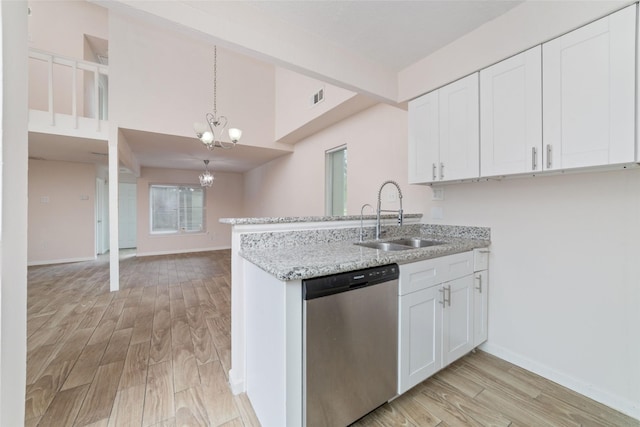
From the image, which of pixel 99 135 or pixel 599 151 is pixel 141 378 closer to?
pixel 599 151

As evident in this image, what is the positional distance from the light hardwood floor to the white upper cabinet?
1.47 m

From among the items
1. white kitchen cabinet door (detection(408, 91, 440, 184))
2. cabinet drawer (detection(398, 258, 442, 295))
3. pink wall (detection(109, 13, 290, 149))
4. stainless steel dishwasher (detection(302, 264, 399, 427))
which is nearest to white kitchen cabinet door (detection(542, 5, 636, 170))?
white kitchen cabinet door (detection(408, 91, 440, 184))

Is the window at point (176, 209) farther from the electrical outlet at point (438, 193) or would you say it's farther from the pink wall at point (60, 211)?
the electrical outlet at point (438, 193)

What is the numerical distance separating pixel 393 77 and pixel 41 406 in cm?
344

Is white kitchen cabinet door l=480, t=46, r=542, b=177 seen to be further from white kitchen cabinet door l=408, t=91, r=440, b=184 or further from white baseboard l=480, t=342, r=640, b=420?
white baseboard l=480, t=342, r=640, b=420

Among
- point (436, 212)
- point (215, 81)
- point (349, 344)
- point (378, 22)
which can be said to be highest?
point (215, 81)

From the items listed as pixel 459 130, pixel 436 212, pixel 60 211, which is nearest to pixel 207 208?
pixel 60 211

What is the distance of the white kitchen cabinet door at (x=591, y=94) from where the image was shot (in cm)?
127

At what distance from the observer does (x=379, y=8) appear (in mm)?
1672

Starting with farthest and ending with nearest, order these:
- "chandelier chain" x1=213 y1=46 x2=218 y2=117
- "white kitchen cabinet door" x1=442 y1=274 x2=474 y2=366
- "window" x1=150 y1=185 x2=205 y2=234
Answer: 1. "window" x1=150 y1=185 x2=205 y2=234
2. "chandelier chain" x1=213 y1=46 x2=218 y2=117
3. "white kitchen cabinet door" x1=442 y1=274 x2=474 y2=366

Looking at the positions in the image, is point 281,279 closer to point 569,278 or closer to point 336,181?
point 569,278

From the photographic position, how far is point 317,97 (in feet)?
12.1

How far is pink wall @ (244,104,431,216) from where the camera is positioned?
2.83m

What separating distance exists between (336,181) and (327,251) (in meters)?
2.63
